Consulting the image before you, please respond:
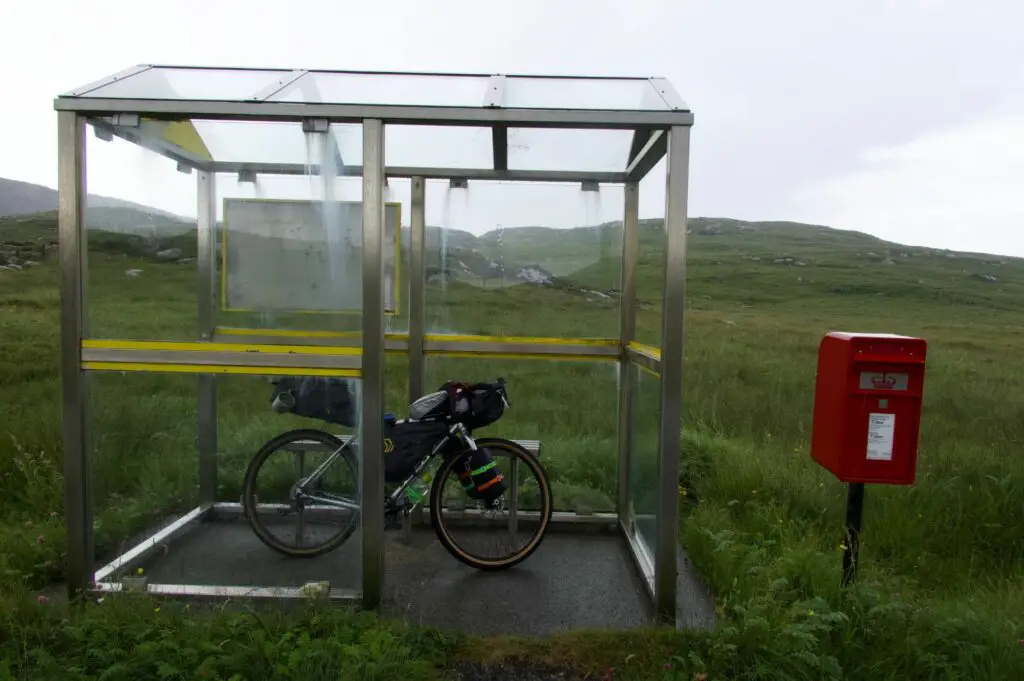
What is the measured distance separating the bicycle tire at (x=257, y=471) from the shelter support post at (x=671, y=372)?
1596 mm

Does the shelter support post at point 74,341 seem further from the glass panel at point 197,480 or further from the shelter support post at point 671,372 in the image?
the shelter support post at point 671,372

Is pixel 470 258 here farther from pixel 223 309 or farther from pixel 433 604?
pixel 433 604

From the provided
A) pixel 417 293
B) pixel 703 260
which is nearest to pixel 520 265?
pixel 417 293

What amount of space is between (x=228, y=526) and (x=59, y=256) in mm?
2012

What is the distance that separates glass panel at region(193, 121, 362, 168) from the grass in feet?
2.51

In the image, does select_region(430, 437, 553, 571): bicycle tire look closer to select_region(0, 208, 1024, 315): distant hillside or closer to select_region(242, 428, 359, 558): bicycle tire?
select_region(242, 428, 359, 558): bicycle tire

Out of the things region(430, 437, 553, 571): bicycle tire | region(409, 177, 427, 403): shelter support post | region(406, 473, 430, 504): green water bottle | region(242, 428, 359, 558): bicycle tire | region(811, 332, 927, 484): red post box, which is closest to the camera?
region(811, 332, 927, 484): red post box

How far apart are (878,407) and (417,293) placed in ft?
9.14

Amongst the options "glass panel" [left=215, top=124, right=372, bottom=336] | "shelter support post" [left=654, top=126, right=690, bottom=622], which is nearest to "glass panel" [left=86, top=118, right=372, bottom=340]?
"glass panel" [left=215, top=124, right=372, bottom=336]

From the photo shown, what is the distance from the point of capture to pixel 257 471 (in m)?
3.99

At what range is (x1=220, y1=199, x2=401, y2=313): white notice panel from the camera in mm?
3652

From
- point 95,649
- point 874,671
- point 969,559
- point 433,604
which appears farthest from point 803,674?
point 95,649

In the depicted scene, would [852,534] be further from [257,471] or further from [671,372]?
[257,471]

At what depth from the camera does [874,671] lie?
2.74m
